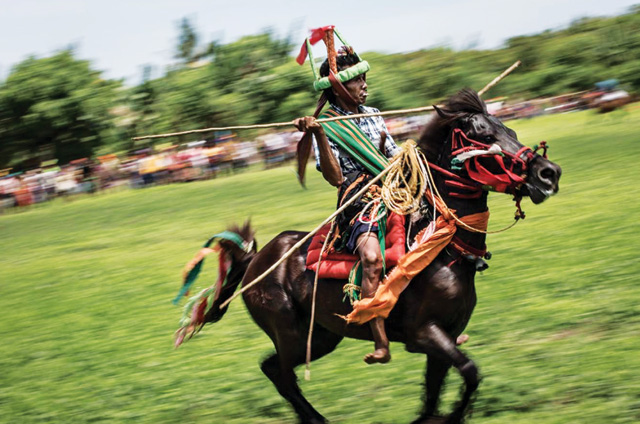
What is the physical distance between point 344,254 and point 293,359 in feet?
3.45

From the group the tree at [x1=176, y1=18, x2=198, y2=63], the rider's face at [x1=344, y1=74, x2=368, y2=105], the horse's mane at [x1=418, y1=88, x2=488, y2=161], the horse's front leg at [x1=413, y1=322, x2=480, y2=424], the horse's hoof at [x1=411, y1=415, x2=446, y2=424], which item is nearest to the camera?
the horse's front leg at [x1=413, y1=322, x2=480, y2=424]

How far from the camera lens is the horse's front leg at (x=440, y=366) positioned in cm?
498

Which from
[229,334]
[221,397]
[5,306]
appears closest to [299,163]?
[221,397]

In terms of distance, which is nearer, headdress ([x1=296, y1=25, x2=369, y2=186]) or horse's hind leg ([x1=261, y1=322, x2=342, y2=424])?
headdress ([x1=296, y1=25, x2=369, y2=186])

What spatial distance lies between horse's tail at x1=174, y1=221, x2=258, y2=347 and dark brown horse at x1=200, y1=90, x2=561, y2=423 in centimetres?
56

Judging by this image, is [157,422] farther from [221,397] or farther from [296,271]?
[296,271]

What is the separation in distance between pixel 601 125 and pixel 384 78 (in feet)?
60.3

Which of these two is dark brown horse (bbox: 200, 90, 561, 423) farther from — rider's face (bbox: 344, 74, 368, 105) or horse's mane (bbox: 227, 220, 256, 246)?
horse's mane (bbox: 227, 220, 256, 246)

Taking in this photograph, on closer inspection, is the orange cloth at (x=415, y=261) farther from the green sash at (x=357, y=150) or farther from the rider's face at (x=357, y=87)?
the rider's face at (x=357, y=87)

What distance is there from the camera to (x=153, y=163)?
29.3 m

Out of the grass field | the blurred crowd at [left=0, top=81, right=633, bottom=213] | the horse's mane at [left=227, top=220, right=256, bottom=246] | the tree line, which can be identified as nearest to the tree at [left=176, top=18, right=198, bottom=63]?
the tree line

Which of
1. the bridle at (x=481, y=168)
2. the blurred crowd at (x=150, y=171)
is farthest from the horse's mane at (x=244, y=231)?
the blurred crowd at (x=150, y=171)

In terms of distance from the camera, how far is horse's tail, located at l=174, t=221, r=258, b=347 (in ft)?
21.6

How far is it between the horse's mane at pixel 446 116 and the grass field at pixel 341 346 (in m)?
1.95
